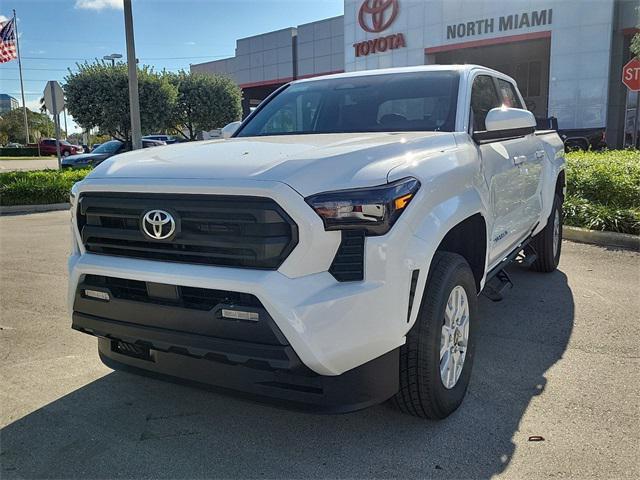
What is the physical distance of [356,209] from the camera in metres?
2.37

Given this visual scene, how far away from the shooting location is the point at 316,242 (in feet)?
7.59

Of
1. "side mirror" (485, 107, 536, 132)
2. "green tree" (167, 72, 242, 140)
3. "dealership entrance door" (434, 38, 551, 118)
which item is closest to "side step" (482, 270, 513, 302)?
"side mirror" (485, 107, 536, 132)

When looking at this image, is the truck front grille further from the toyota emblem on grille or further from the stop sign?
the stop sign

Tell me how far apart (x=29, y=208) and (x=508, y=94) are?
10.9 meters

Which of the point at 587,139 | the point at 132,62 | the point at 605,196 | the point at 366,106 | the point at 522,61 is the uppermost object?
the point at 522,61

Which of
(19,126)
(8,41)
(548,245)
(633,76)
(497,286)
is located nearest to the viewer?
(497,286)

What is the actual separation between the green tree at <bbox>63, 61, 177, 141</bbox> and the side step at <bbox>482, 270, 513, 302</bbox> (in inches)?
739

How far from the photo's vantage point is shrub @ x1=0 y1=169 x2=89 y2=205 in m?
12.6

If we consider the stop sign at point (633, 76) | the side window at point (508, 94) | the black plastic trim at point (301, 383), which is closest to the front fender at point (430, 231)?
the black plastic trim at point (301, 383)

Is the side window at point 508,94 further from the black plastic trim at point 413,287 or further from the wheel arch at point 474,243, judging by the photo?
the black plastic trim at point 413,287

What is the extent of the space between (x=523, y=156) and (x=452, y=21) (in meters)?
24.9

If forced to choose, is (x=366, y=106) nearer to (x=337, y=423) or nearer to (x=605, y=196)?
(x=337, y=423)

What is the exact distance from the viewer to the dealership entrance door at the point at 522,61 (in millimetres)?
28844

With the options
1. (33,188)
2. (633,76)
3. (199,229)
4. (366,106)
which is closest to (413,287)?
(199,229)
